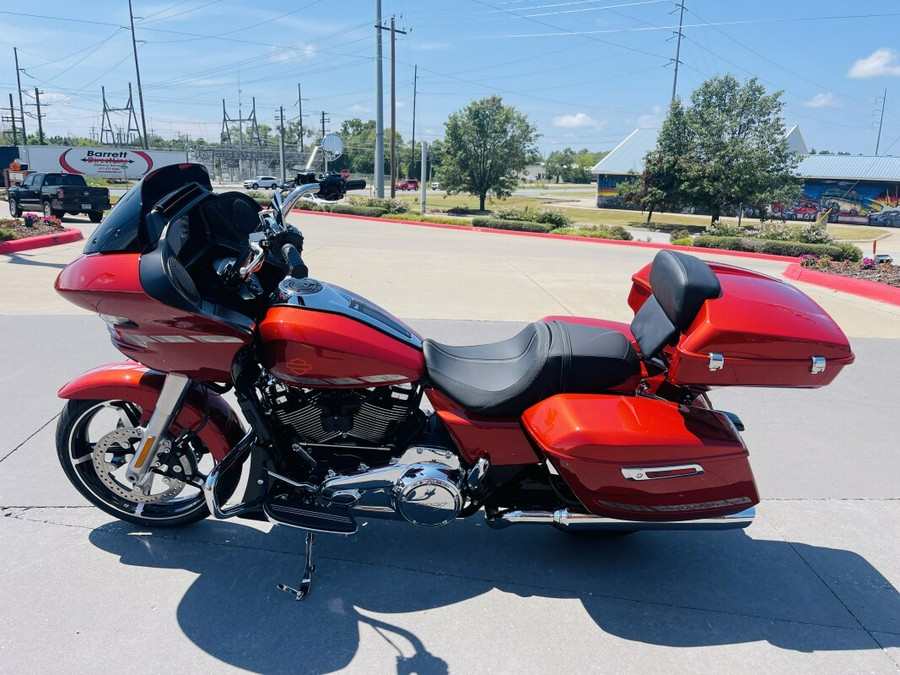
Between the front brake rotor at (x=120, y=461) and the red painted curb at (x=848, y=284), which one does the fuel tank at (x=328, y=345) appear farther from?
the red painted curb at (x=848, y=284)

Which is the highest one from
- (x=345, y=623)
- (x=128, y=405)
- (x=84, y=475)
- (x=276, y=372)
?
(x=276, y=372)

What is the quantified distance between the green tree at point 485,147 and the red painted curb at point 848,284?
28434mm

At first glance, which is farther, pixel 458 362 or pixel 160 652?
pixel 458 362

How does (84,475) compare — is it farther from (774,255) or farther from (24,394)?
(774,255)

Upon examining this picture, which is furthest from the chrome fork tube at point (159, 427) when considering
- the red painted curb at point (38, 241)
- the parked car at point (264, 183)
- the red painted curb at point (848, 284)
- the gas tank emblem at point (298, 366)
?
the red painted curb at point (38, 241)

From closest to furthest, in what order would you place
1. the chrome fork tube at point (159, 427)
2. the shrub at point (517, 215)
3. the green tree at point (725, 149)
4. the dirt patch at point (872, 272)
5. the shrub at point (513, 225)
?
the chrome fork tube at point (159, 427) < the dirt patch at point (872, 272) < the shrub at point (513, 225) < the shrub at point (517, 215) < the green tree at point (725, 149)

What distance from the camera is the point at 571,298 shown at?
29.2 ft

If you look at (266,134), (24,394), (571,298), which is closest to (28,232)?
(24,394)

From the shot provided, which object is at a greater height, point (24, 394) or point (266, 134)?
point (266, 134)

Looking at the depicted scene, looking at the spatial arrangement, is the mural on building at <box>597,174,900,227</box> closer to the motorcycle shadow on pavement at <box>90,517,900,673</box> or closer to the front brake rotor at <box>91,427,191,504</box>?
the motorcycle shadow on pavement at <box>90,517,900,673</box>

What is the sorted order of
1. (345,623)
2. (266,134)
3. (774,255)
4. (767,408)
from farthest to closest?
(266,134) < (774,255) < (767,408) < (345,623)

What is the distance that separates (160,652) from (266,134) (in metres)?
117

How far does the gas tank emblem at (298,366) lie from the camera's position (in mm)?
2422

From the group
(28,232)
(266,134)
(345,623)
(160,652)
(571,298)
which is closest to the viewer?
(160,652)
